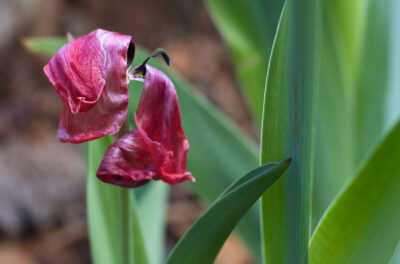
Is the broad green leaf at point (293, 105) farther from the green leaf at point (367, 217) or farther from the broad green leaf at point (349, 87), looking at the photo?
the broad green leaf at point (349, 87)

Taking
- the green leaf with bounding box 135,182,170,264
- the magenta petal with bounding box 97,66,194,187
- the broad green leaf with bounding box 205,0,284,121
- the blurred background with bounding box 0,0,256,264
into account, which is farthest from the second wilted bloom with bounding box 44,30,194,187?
the blurred background with bounding box 0,0,256,264

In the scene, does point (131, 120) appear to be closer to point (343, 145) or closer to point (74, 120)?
point (74, 120)

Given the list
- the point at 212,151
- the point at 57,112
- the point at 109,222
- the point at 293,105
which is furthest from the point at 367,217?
the point at 57,112

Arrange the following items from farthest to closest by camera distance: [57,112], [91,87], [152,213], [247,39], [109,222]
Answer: [57,112] → [247,39] → [152,213] → [109,222] → [91,87]

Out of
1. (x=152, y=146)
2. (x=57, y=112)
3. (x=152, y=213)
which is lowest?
(x=57, y=112)

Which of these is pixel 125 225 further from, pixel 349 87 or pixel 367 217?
pixel 349 87

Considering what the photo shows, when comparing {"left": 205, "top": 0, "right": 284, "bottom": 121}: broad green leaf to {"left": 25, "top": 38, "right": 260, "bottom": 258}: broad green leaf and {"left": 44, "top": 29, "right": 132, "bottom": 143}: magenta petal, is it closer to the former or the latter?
{"left": 25, "top": 38, "right": 260, "bottom": 258}: broad green leaf

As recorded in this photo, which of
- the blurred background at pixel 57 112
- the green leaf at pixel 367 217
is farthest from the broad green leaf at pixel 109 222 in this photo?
the blurred background at pixel 57 112
